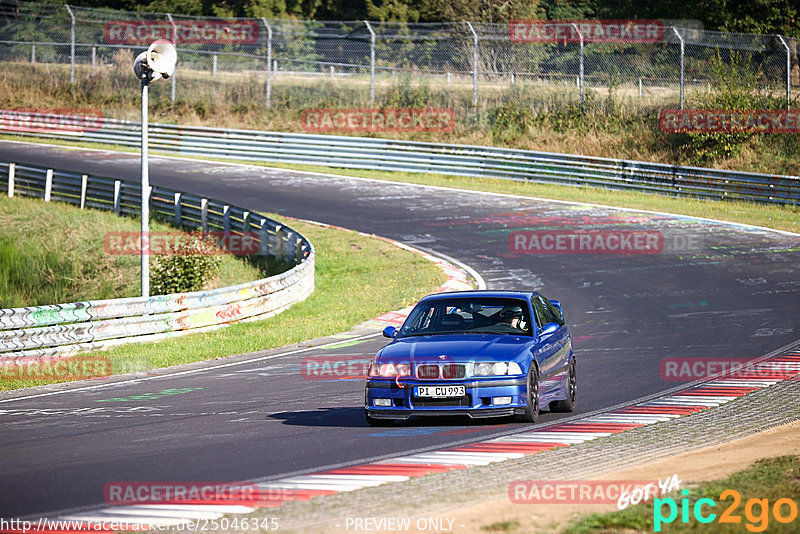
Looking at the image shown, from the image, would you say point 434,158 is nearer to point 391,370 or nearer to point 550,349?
point 550,349

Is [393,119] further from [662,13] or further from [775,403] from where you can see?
[775,403]

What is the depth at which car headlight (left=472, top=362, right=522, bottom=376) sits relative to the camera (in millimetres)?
10273

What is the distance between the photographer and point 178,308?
709 inches

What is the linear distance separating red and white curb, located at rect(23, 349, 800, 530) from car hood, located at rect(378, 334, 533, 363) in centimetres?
85

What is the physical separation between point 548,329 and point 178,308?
8559 millimetres

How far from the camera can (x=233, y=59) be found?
46.1 m

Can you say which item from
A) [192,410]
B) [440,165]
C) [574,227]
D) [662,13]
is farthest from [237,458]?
[662,13]

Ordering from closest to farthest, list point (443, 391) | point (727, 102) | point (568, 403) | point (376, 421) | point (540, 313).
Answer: point (443, 391) < point (376, 421) < point (568, 403) < point (540, 313) < point (727, 102)

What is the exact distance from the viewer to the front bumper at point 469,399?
33.5ft

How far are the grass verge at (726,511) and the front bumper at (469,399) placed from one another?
2.87 m

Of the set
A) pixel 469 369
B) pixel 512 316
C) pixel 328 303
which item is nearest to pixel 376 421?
pixel 469 369

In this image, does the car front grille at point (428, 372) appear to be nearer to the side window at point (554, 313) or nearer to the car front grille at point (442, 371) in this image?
the car front grille at point (442, 371)

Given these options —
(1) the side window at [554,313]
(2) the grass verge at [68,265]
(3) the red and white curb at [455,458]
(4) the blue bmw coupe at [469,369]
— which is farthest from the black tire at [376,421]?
(2) the grass verge at [68,265]

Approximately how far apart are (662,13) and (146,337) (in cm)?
4315
